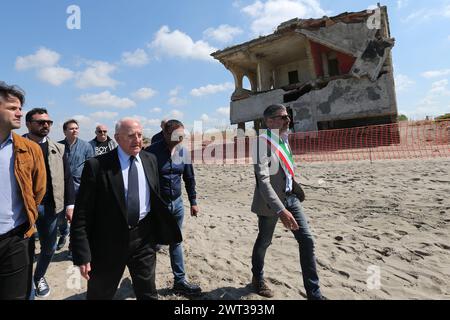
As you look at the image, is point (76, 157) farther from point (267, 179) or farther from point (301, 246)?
point (301, 246)

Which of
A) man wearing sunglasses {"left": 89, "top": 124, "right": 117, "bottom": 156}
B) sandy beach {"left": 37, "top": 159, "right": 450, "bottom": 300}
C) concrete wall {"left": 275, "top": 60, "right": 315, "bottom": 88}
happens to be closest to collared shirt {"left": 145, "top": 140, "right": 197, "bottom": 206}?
sandy beach {"left": 37, "top": 159, "right": 450, "bottom": 300}

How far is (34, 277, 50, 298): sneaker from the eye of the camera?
3.44 meters

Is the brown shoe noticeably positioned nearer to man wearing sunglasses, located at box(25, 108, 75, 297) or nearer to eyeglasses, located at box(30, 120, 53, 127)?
man wearing sunglasses, located at box(25, 108, 75, 297)

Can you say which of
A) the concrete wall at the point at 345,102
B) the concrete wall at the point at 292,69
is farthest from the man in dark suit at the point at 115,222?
the concrete wall at the point at 292,69

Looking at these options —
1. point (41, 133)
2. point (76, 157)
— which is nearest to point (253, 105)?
point (76, 157)

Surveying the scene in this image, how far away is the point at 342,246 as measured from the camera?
4602 millimetres

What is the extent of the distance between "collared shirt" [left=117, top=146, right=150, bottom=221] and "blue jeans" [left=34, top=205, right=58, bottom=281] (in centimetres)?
147

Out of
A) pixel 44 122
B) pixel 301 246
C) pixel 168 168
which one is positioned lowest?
pixel 301 246

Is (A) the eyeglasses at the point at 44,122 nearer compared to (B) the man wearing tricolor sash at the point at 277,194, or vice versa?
(B) the man wearing tricolor sash at the point at 277,194

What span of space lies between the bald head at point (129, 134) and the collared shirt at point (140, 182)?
0.07 meters

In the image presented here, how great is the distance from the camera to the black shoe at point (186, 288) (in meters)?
3.42

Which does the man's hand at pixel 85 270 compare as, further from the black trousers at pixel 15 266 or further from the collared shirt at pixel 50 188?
the collared shirt at pixel 50 188

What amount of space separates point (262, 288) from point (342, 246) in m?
1.88
